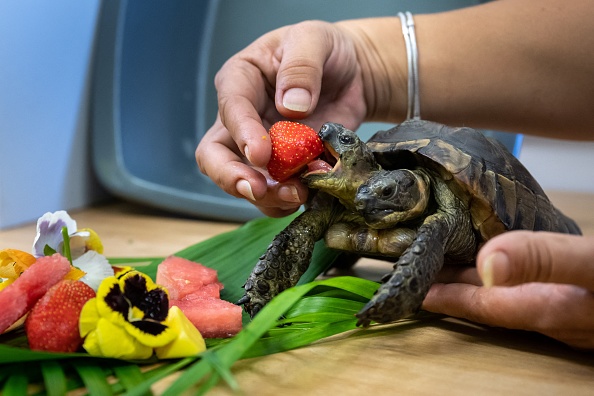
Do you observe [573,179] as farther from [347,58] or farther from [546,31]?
[347,58]

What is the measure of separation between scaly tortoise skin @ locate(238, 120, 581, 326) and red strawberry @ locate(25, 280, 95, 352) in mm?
214

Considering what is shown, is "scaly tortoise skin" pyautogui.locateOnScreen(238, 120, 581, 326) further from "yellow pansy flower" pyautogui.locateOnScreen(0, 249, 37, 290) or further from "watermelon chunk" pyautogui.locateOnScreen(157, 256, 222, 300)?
"yellow pansy flower" pyautogui.locateOnScreen(0, 249, 37, 290)

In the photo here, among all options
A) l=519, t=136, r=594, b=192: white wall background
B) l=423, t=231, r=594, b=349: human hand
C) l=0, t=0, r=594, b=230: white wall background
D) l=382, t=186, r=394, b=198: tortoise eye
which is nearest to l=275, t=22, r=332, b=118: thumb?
l=382, t=186, r=394, b=198: tortoise eye

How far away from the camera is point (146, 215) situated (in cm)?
185

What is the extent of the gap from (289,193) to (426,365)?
29cm

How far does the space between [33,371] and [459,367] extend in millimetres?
440

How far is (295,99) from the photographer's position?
0.97 meters

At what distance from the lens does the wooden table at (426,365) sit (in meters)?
0.66

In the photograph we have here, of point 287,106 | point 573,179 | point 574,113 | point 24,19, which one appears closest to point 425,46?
point 574,113

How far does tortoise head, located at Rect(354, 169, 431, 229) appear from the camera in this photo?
83 centimetres

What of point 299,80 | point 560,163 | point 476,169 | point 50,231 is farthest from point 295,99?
point 560,163

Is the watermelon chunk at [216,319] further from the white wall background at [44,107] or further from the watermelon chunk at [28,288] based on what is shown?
the white wall background at [44,107]

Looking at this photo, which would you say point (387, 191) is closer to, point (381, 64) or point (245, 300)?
point (245, 300)

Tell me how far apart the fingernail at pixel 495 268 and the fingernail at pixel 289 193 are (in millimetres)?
367
